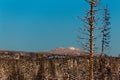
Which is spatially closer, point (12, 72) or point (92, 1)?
point (92, 1)

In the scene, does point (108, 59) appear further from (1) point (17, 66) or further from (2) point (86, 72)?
(1) point (17, 66)

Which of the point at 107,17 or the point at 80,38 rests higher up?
the point at 107,17

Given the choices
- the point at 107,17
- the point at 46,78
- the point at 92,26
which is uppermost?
the point at 107,17

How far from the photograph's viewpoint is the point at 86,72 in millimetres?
64188

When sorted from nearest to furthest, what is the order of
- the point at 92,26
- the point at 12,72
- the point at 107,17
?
the point at 92,26 < the point at 12,72 < the point at 107,17

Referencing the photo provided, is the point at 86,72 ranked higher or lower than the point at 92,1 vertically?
lower

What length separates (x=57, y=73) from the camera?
62.0 m

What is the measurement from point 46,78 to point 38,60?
8.25ft

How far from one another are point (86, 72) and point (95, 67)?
Result: 5.11 ft

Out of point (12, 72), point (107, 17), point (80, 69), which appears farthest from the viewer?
point (107, 17)

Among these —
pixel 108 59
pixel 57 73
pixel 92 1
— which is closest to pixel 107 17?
pixel 108 59

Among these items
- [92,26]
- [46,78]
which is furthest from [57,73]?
[92,26]

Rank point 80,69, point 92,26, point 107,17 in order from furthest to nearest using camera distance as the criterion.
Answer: point 107,17 → point 80,69 → point 92,26

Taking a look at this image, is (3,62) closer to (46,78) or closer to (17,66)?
(17,66)
